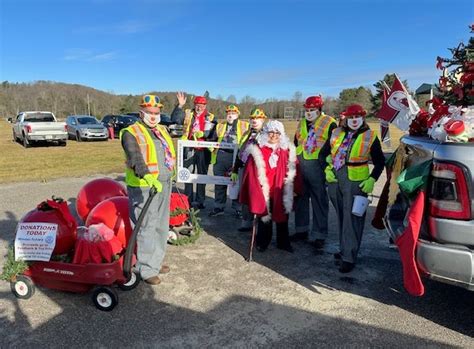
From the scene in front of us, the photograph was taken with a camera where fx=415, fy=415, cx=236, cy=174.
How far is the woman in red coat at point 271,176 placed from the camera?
17.1ft

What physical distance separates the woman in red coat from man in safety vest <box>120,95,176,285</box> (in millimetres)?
1186

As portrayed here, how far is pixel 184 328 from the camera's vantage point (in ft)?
11.5

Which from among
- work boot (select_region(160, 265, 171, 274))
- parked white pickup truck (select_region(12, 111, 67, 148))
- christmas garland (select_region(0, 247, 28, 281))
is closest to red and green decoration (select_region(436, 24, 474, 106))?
work boot (select_region(160, 265, 171, 274))

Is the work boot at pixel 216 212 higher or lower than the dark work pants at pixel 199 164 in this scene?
lower

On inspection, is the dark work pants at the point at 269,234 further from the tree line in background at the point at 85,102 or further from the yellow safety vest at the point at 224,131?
the tree line in background at the point at 85,102

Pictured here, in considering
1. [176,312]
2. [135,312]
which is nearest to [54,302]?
[135,312]

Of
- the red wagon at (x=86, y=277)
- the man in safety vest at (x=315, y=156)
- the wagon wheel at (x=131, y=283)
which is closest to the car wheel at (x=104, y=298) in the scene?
the red wagon at (x=86, y=277)

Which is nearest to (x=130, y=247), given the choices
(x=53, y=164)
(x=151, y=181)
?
(x=151, y=181)

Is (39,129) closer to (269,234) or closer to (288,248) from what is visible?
(269,234)

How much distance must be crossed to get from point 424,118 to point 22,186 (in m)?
9.18

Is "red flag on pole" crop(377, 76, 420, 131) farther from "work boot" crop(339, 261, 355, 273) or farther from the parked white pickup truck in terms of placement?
the parked white pickup truck

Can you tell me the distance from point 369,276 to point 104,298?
282 cm

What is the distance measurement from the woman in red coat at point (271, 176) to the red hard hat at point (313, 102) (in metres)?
0.59

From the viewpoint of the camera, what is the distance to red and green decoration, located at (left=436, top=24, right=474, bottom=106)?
12.8ft
